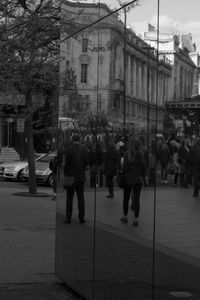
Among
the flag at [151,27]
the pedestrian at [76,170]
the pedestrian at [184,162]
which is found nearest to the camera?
the pedestrian at [184,162]

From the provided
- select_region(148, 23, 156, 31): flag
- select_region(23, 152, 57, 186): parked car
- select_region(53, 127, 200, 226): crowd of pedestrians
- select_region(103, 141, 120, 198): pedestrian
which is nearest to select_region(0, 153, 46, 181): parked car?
select_region(23, 152, 57, 186): parked car

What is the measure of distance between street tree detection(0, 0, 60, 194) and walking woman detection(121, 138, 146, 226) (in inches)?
282

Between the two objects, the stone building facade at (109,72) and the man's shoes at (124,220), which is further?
the man's shoes at (124,220)

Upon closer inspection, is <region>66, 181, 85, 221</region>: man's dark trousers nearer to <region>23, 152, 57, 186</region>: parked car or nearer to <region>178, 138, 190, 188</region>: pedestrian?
<region>178, 138, 190, 188</region>: pedestrian

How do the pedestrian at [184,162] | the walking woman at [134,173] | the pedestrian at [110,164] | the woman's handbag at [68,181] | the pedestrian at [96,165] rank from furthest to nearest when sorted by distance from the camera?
the woman's handbag at [68,181], the pedestrian at [96,165], the pedestrian at [110,164], the walking woman at [134,173], the pedestrian at [184,162]

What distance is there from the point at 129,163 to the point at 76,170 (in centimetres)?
125

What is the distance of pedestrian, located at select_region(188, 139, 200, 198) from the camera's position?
3861mm

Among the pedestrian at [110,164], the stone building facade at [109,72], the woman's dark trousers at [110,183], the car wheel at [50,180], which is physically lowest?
the car wheel at [50,180]

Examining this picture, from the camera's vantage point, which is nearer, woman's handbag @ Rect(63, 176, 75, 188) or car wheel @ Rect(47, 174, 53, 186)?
woman's handbag @ Rect(63, 176, 75, 188)

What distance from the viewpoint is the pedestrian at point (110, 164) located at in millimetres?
5012

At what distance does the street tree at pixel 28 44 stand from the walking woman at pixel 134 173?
7.16m

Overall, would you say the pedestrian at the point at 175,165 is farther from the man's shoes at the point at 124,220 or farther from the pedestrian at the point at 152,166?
the man's shoes at the point at 124,220

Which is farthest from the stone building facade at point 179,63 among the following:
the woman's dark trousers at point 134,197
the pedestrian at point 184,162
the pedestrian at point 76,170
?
the pedestrian at point 76,170

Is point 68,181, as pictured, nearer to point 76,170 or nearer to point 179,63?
point 76,170
